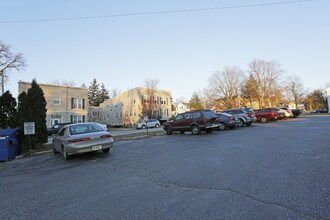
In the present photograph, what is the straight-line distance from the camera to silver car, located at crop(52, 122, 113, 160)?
28.1 feet

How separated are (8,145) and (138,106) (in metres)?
40.6

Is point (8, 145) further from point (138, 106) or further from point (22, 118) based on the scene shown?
point (138, 106)

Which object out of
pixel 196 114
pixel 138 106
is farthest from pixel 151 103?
pixel 196 114

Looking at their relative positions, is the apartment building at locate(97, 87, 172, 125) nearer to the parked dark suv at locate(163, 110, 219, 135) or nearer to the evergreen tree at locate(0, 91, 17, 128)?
the parked dark suv at locate(163, 110, 219, 135)

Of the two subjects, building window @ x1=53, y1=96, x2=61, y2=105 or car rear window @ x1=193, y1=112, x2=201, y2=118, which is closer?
car rear window @ x1=193, y1=112, x2=201, y2=118

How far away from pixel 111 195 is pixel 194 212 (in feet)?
6.12

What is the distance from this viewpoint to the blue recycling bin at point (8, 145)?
10109mm

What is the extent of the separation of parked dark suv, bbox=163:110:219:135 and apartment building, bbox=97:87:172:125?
104ft

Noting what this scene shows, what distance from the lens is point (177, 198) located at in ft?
13.0

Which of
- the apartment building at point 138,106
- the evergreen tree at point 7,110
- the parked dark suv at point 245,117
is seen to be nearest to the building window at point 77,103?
the apartment building at point 138,106

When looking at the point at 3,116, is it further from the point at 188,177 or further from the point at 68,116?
the point at 68,116

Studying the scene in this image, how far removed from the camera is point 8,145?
34.0ft

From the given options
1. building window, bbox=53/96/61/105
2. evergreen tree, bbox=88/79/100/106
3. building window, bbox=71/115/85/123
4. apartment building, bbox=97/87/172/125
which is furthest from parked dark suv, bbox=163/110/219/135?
evergreen tree, bbox=88/79/100/106

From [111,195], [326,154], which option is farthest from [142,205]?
[326,154]
